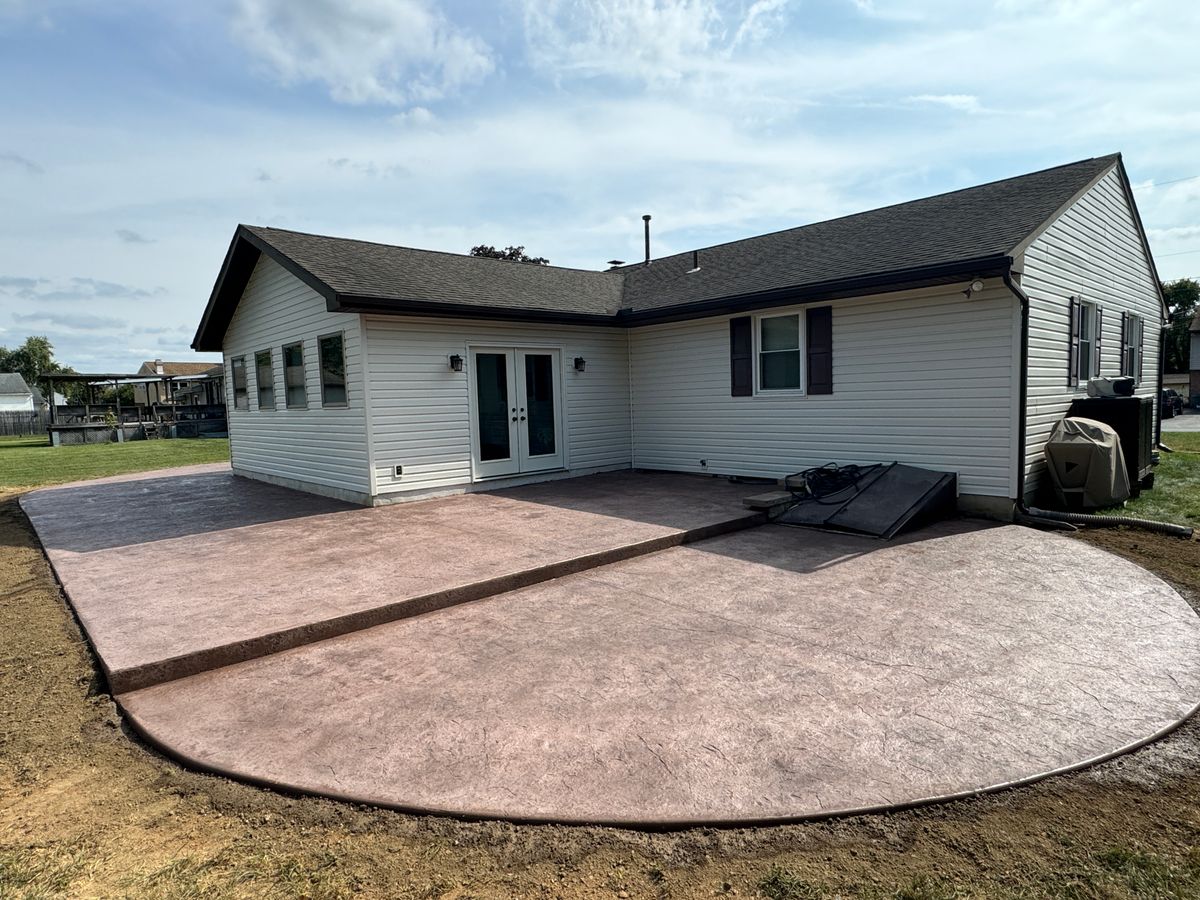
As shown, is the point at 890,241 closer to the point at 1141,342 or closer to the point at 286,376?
the point at 1141,342

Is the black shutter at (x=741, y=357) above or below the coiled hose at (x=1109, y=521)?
above

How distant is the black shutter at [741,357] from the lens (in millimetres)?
9844

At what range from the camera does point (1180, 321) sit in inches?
1639

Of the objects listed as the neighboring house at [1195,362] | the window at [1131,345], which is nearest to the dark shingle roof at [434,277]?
the window at [1131,345]

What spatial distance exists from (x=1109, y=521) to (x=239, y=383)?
47.6ft

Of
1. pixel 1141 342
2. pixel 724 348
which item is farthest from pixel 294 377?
pixel 1141 342

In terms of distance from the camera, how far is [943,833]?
226cm

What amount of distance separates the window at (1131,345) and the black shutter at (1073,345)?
9.58ft

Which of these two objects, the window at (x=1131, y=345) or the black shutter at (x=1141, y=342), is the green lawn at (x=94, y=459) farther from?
the black shutter at (x=1141, y=342)

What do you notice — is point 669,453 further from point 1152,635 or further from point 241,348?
point 241,348

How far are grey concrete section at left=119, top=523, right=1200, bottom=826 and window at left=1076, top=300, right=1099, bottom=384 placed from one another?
508 cm

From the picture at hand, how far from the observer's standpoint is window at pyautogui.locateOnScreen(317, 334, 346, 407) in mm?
9336

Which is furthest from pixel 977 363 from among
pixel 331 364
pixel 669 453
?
pixel 331 364

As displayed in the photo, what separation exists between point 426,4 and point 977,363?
7.87m
